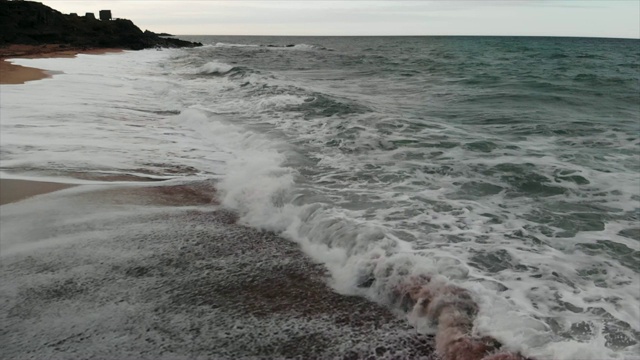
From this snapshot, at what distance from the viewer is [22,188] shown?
5.52m

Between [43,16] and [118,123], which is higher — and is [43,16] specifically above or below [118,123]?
above

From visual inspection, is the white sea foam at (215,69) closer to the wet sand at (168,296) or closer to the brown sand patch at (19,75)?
the brown sand patch at (19,75)

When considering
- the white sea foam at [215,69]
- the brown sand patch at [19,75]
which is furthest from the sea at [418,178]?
the white sea foam at [215,69]

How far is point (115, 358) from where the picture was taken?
2768 mm

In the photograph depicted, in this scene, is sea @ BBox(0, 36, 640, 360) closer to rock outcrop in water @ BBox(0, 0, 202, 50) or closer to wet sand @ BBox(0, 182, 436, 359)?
wet sand @ BBox(0, 182, 436, 359)

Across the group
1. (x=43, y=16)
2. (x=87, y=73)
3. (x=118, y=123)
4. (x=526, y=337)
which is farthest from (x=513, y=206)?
(x=43, y=16)

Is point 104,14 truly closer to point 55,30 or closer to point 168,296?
point 55,30

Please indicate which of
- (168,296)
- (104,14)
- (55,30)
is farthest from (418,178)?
(104,14)

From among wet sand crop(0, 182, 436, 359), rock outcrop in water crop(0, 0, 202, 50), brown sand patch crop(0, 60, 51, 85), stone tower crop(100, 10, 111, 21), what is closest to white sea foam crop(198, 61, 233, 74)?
brown sand patch crop(0, 60, 51, 85)

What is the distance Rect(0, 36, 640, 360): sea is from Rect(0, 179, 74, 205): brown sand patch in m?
0.25

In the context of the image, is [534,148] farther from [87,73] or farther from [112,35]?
[112,35]

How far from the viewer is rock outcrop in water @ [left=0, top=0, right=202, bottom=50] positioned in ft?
132

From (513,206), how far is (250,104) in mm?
9112

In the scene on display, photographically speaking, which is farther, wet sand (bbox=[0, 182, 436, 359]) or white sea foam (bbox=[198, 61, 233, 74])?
white sea foam (bbox=[198, 61, 233, 74])
